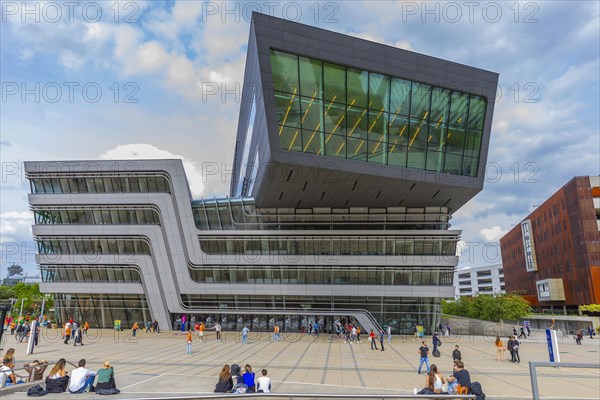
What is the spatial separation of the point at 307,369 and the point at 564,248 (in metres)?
70.9

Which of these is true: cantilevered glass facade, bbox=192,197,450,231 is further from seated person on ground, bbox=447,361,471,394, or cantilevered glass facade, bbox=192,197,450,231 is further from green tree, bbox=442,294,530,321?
seated person on ground, bbox=447,361,471,394

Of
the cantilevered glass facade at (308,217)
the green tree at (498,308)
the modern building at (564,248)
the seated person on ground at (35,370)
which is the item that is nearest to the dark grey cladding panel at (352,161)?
the cantilevered glass facade at (308,217)

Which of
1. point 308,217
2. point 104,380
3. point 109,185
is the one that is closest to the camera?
point 104,380

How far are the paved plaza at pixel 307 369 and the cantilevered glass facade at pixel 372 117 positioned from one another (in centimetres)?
1592

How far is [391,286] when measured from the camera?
148 feet

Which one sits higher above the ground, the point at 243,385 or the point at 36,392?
the point at 243,385

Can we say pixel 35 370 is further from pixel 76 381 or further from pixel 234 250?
pixel 234 250

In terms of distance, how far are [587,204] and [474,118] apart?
4338 centimetres

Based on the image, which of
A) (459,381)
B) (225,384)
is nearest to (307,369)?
(225,384)

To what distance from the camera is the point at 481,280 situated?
161 meters

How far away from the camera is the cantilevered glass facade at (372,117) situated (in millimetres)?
31859

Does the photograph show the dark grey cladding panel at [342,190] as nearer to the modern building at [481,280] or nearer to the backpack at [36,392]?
the backpack at [36,392]

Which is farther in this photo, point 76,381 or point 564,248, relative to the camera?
point 564,248

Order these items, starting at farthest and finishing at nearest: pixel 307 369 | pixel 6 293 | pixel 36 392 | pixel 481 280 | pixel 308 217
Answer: pixel 481 280 → pixel 6 293 → pixel 308 217 → pixel 307 369 → pixel 36 392
